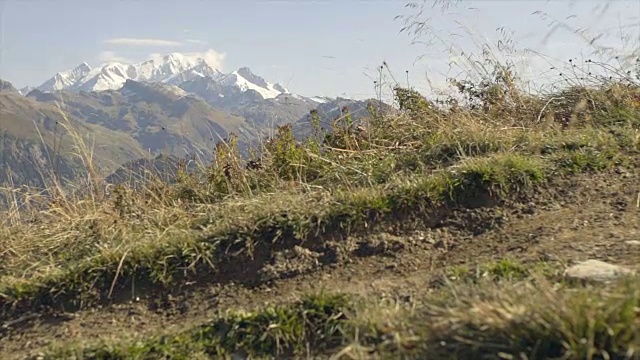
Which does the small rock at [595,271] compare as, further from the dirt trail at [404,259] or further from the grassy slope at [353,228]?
the grassy slope at [353,228]

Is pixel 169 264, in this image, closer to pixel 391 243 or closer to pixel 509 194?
pixel 391 243

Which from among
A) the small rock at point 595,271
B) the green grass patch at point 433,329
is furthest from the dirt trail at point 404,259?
the green grass patch at point 433,329

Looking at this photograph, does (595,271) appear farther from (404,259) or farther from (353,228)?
(353,228)

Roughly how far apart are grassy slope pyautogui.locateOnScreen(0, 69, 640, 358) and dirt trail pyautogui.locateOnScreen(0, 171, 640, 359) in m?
0.15

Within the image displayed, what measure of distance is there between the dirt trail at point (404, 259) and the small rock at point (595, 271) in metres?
0.14

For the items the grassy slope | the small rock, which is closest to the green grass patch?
the grassy slope

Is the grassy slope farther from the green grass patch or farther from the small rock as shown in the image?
the small rock

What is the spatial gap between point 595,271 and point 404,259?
1.17 meters

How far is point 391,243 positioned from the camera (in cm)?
397

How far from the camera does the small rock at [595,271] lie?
288cm

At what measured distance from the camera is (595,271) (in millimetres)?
3027

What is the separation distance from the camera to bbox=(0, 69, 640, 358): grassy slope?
2363 millimetres

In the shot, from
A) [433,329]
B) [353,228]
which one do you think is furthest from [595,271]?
[353,228]

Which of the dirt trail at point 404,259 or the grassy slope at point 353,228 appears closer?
the grassy slope at point 353,228
